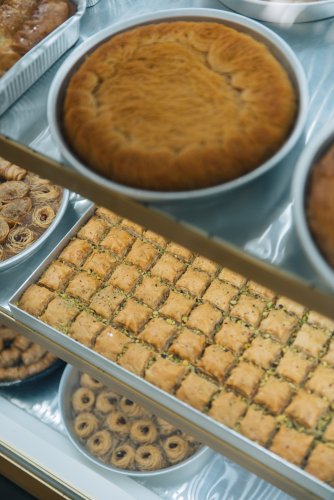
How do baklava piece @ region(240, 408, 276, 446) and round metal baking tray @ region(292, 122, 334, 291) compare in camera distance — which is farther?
baklava piece @ region(240, 408, 276, 446)

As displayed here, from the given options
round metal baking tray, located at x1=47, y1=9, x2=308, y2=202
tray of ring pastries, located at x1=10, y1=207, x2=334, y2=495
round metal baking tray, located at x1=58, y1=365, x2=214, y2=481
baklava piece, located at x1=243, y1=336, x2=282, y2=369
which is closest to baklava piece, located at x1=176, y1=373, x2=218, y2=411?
tray of ring pastries, located at x1=10, y1=207, x2=334, y2=495

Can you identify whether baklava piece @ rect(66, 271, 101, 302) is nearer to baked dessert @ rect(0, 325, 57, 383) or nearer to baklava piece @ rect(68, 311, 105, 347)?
baklava piece @ rect(68, 311, 105, 347)

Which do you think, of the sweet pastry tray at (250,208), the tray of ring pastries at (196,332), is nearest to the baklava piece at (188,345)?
the tray of ring pastries at (196,332)

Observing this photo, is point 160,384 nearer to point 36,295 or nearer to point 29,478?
point 36,295

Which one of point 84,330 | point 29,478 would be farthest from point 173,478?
point 84,330

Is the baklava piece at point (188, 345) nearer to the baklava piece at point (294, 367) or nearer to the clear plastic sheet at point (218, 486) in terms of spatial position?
the baklava piece at point (294, 367)

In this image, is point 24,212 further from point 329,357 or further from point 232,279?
point 329,357
